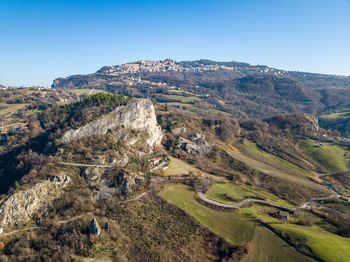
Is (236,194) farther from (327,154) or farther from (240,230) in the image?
(327,154)

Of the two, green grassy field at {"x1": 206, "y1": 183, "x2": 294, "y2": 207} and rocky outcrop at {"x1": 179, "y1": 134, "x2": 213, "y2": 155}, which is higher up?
rocky outcrop at {"x1": 179, "y1": 134, "x2": 213, "y2": 155}

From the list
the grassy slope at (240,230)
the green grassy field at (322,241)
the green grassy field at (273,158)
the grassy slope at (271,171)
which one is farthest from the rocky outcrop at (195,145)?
the green grassy field at (322,241)

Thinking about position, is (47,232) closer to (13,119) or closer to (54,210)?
(54,210)

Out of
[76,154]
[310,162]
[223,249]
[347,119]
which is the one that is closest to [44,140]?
[76,154]

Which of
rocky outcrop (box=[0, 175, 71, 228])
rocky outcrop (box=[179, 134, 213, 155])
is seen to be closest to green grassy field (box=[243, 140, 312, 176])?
rocky outcrop (box=[179, 134, 213, 155])

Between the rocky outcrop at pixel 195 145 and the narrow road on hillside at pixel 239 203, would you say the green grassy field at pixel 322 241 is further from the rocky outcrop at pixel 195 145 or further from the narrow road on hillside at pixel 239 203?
the rocky outcrop at pixel 195 145

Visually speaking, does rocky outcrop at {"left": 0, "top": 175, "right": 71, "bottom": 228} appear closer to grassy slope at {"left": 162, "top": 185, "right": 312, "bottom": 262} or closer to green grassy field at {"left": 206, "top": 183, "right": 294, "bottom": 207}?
grassy slope at {"left": 162, "top": 185, "right": 312, "bottom": 262}

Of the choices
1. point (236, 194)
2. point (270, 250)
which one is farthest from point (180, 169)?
point (270, 250)
